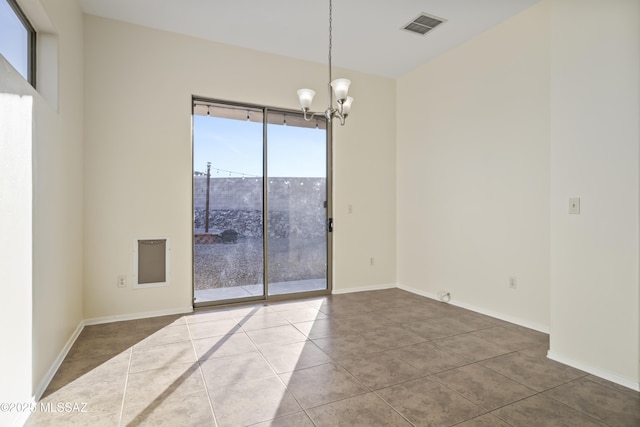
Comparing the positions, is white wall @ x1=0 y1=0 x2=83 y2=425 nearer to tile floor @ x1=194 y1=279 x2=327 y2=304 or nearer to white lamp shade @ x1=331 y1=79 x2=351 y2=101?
tile floor @ x1=194 y1=279 x2=327 y2=304

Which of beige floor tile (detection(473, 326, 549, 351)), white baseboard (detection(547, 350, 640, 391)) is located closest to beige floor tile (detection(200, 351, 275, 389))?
beige floor tile (detection(473, 326, 549, 351))

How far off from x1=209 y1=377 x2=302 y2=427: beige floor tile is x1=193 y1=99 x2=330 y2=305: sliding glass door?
78.9 inches

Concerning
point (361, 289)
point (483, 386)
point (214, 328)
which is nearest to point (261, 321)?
point (214, 328)

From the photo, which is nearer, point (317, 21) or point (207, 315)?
point (317, 21)

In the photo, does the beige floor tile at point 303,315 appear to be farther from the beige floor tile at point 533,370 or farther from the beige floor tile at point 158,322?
the beige floor tile at point 533,370

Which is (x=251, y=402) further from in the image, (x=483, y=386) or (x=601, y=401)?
(x=601, y=401)

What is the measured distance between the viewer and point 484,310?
12.7ft

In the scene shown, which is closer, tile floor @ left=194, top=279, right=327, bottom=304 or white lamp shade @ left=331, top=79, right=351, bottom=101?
white lamp shade @ left=331, top=79, right=351, bottom=101

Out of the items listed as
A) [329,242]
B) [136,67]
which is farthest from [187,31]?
[329,242]

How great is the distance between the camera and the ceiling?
332cm

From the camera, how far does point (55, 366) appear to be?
2.49 meters

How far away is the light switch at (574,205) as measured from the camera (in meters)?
2.55

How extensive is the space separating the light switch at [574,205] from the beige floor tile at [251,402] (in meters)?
2.29

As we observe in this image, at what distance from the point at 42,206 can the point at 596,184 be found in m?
3.62
